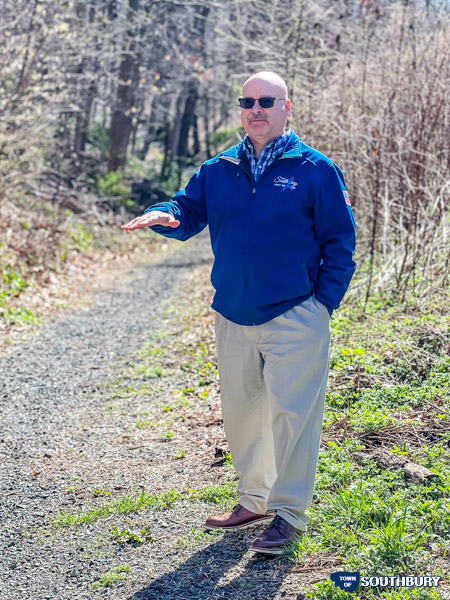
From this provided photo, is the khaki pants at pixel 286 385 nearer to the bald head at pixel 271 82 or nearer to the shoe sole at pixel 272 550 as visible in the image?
the shoe sole at pixel 272 550

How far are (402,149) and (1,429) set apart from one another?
Result: 5.58 m

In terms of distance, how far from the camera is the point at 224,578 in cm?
366

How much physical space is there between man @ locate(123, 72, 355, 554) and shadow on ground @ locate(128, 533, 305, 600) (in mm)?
123

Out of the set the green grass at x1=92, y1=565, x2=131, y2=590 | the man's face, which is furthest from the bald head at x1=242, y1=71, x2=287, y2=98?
the green grass at x1=92, y1=565, x2=131, y2=590

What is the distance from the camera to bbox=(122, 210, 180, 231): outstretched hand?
12.6 feet

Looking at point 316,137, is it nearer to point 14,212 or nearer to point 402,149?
point 402,149

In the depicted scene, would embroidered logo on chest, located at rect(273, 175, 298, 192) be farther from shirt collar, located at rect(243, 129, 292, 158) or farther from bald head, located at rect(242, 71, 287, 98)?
bald head, located at rect(242, 71, 287, 98)

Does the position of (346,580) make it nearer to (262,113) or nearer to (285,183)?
(285,183)

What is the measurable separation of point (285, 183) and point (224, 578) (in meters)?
1.92

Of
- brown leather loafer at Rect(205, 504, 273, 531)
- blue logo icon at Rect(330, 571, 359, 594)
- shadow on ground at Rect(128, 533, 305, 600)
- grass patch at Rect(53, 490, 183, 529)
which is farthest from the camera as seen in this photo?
grass patch at Rect(53, 490, 183, 529)

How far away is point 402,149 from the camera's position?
907cm

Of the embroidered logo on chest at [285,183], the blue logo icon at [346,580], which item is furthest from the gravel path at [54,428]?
the embroidered logo on chest at [285,183]

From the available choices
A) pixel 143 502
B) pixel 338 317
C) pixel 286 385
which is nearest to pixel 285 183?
pixel 286 385

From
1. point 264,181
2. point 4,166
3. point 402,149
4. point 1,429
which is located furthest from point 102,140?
point 264,181
